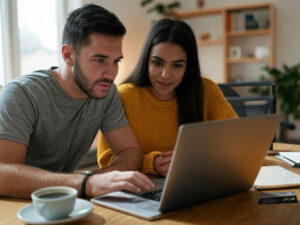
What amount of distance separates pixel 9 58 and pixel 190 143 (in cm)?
278

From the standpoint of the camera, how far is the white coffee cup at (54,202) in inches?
29.7

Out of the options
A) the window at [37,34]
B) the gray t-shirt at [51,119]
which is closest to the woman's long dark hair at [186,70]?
the gray t-shirt at [51,119]

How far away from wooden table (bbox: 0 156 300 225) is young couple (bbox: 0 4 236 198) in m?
0.11

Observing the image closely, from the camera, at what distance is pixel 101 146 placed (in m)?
1.54

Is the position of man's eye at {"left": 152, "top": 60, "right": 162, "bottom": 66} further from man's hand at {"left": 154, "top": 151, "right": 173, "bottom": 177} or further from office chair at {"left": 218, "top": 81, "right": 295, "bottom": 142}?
office chair at {"left": 218, "top": 81, "right": 295, "bottom": 142}

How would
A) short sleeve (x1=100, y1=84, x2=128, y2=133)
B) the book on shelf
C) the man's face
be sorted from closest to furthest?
1. the book on shelf
2. the man's face
3. short sleeve (x1=100, y1=84, x2=128, y2=133)

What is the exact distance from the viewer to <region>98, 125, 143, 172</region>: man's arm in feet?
4.32

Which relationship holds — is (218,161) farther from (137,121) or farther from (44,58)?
(44,58)

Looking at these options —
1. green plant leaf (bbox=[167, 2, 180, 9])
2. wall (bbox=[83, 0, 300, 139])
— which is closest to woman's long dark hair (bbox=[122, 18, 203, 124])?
wall (bbox=[83, 0, 300, 139])

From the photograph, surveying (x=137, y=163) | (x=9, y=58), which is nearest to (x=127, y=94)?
(x=137, y=163)

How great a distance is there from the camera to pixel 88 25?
1.24 m

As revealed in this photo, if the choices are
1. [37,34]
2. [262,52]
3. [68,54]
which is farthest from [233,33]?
[68,54]

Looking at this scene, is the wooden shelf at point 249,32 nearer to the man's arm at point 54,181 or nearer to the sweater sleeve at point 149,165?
the sweater sleeve at point 149,165

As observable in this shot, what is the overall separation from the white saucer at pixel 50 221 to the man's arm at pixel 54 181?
0.12m
